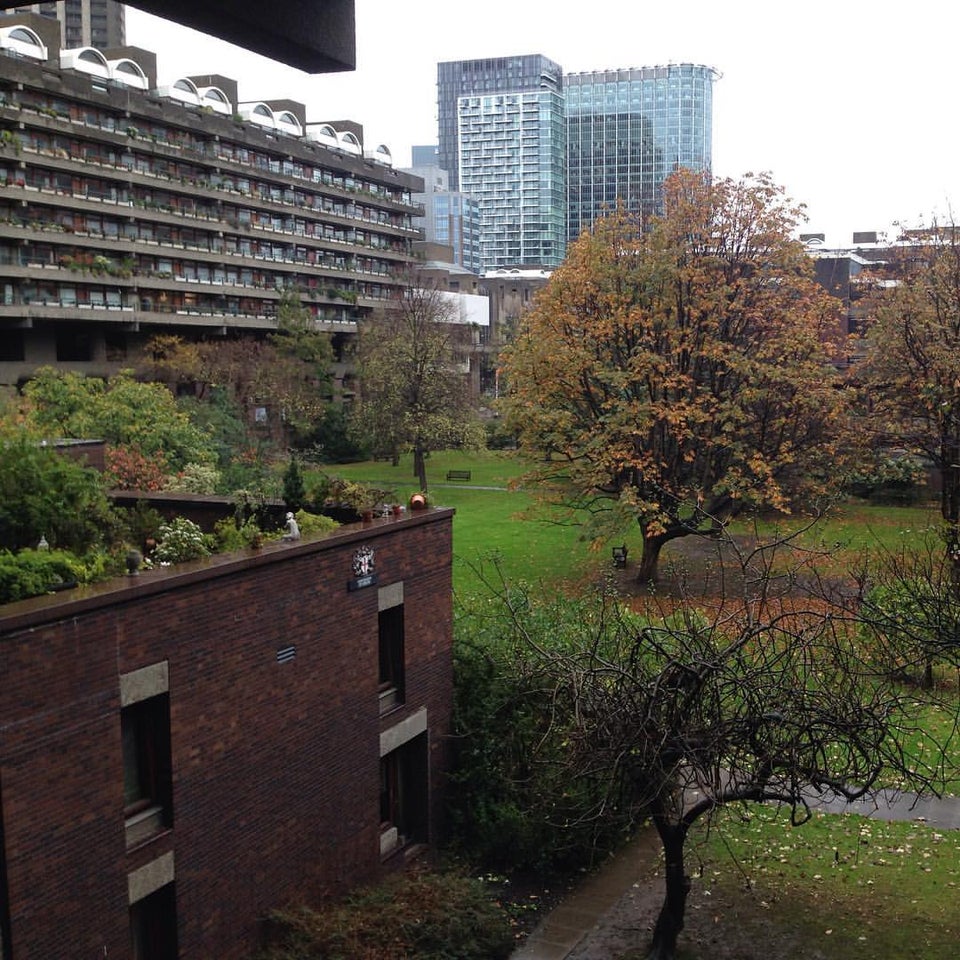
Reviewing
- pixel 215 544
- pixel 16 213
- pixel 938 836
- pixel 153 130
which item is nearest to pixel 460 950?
pixel 215 544

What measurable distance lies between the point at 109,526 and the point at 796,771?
931 centimetres

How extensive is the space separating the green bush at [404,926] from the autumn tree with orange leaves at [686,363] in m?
18.3

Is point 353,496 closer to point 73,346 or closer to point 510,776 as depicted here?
point 510,776

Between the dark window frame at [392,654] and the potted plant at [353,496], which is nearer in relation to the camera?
the dark window frame at [392,654]

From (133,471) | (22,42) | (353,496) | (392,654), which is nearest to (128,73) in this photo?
(22,42)

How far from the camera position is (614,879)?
18469 millimetres

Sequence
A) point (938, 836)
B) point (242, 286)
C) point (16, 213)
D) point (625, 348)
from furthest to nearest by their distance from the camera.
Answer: point (242, 286), point (16, 213), point (625, 348), point (938, 836)

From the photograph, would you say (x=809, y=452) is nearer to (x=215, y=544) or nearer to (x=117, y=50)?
(x=215, y=544)

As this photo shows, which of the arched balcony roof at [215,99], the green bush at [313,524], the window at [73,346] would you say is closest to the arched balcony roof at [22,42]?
the arched balcony roof at [215,99]

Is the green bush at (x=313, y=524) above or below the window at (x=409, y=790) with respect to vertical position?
above

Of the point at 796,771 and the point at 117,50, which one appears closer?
the point at 796,771

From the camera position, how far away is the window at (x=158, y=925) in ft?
42.5

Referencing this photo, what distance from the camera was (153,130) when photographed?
7581 cm

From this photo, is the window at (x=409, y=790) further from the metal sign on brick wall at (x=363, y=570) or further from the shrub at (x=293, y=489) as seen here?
the shrub at (x=293, y=489)
